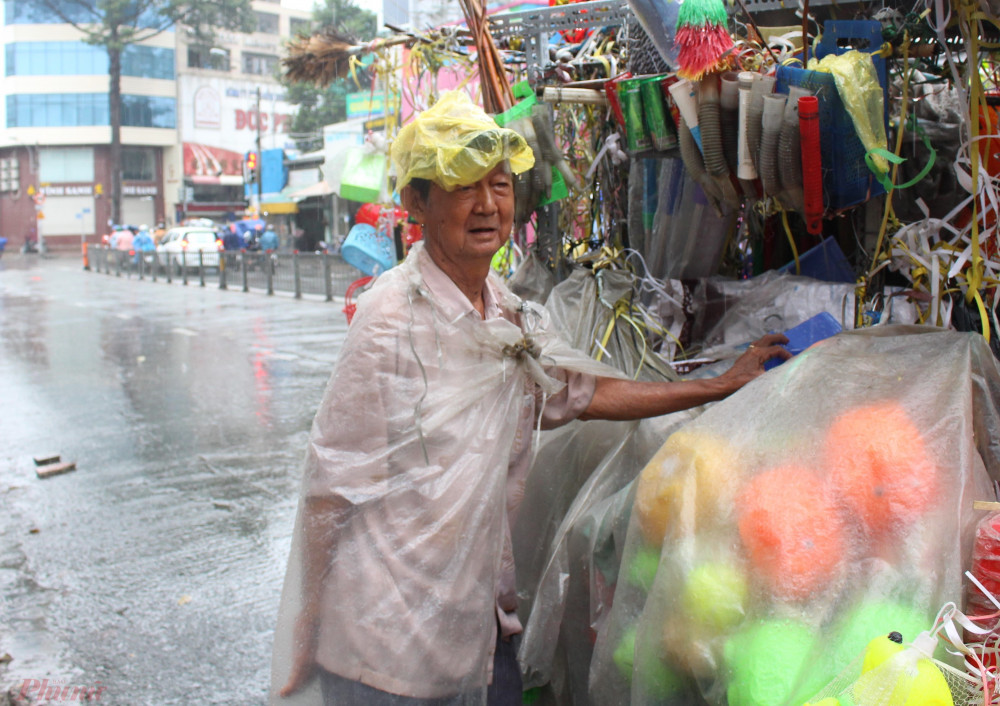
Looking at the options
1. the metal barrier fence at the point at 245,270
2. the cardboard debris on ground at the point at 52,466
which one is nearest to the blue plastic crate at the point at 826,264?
the cardboard debris on ground at the point at 52,466

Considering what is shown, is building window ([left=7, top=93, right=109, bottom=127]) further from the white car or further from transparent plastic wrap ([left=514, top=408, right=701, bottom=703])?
transparent plastic wrap ([left=514, top=408, right=701, bottom=703])

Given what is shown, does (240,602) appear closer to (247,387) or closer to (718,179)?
(718,179)

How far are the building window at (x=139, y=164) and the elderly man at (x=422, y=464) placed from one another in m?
55.5

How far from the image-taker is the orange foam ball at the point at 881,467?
153 cm

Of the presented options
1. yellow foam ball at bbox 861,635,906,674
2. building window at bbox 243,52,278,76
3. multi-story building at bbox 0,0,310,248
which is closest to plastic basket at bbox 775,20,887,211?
yellow foam ball at bbox 861,635,906,674

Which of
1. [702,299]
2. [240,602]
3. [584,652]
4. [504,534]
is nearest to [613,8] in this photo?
[702,299]

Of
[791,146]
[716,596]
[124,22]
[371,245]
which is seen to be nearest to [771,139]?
[791,146]

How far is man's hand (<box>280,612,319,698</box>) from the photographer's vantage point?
5.84 feet

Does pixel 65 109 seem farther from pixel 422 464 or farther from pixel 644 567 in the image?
pixel 644 567

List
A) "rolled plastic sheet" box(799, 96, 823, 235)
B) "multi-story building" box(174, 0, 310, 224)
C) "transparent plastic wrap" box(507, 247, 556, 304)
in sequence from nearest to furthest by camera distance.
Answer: "rolled plastic sheet" box(799, 96, 823, 235)
"transparent plastic wrap" box(507, 247, 556, 304)
"multi-story building" box(174, 0, 310, 224)

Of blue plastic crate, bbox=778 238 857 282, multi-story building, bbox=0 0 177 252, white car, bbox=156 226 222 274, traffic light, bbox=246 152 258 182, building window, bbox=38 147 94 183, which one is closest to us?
blue plastic crate, bbox=778 238 857 282

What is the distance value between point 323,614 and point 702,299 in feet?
5.64

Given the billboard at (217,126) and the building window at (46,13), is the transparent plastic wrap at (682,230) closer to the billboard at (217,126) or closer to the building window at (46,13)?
the billboard at (217,126)

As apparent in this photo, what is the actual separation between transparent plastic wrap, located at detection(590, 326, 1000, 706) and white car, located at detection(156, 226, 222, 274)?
78.6 feet
